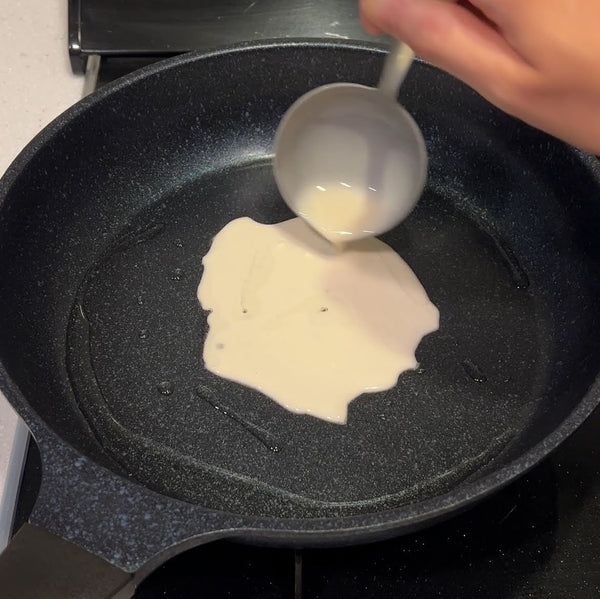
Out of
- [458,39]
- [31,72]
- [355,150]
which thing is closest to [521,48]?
[458,39]

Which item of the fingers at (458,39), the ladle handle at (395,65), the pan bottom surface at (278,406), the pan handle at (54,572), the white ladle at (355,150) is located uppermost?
the fingers at (458,39)

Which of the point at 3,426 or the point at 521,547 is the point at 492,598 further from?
the point at 3,426

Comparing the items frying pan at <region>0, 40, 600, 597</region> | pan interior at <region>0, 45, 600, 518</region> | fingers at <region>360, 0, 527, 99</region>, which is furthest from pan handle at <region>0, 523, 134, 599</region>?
fingers at <region>360, 0, 527, 99</region>

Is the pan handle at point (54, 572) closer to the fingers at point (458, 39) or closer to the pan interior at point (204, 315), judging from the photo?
the pan interior at point (204, 315)

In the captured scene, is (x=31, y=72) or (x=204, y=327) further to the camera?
(x=31, y=72)

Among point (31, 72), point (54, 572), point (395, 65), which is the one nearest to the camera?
point (54, 572)

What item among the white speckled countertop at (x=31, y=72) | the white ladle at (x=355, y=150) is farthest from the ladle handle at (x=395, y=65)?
the white speckled countertop at (x=31, y=72)

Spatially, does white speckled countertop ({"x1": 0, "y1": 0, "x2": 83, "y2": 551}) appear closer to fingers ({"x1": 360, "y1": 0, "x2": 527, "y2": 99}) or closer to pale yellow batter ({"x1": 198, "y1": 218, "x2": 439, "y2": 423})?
pale yellow batter ({"x1": 198, "y1": 218, "x2": 439, "y2": 423})

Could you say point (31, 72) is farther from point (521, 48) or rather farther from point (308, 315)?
point (521, 48)

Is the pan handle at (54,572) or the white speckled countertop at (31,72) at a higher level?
the pan handle at (54,572)
